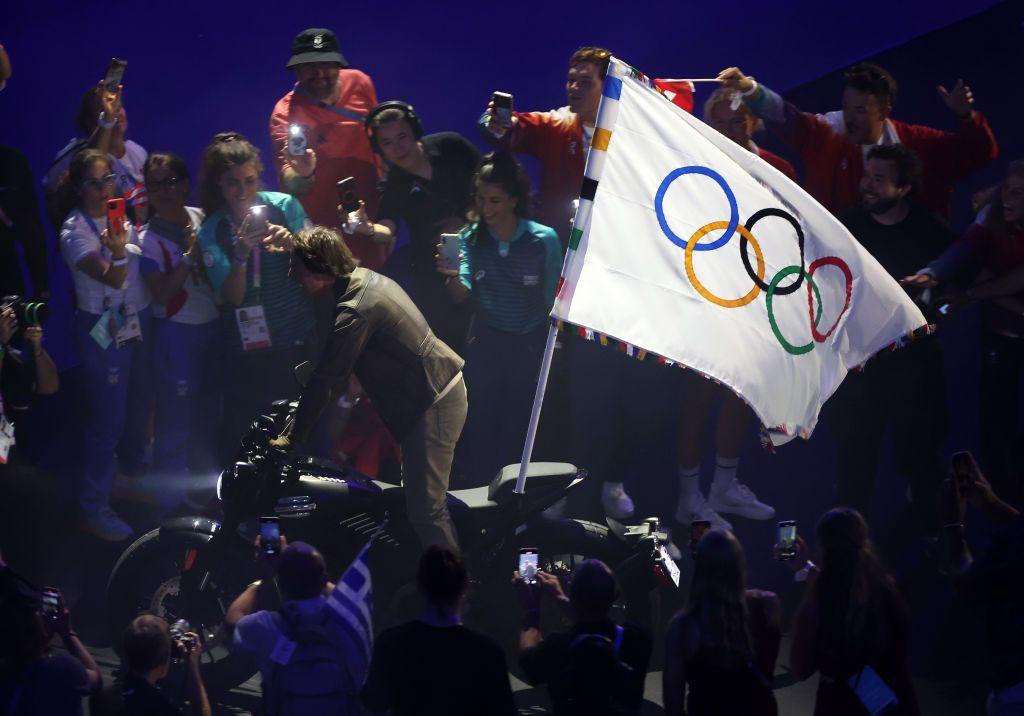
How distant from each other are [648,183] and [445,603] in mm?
2260

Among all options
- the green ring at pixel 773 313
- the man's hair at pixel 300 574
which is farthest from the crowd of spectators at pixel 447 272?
the man's hair at pixel 300 574

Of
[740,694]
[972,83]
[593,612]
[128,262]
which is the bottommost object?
[740,694]

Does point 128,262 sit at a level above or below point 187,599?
above

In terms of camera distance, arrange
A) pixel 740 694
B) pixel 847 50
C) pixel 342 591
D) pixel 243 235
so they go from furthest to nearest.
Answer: pixel 847 50, pixel 243 235, pixel 342 591, pixel 740 694

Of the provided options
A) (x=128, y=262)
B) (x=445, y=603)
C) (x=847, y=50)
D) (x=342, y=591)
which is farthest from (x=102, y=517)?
(x=847, y=50)

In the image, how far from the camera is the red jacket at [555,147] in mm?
7629

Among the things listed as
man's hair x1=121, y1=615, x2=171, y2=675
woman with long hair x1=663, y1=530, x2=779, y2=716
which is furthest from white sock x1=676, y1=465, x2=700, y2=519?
man's hair x1=121, y1=615, x2=171, y2=675

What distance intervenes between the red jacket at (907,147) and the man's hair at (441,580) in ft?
13.9

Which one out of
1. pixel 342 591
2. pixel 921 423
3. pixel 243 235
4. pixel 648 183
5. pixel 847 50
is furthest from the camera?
pixel 847 50

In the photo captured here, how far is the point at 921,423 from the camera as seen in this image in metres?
7.67

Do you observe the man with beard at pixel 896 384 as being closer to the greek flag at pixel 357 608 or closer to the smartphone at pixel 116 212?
the greek flag at pixel 357 608

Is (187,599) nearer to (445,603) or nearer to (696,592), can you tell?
(445,603)

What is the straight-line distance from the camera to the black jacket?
593 centimetres

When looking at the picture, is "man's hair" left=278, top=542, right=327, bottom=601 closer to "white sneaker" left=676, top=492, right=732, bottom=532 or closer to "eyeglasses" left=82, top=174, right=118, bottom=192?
"eyeglasses" left=82, top=174, right=118, bottom=192
